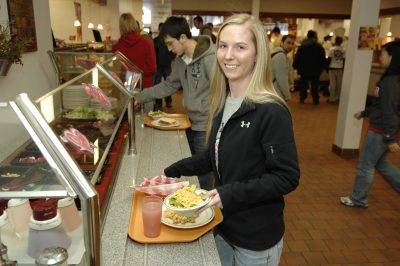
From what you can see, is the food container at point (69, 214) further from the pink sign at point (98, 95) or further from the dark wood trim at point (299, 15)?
the dark wood trim at point (299, 15)

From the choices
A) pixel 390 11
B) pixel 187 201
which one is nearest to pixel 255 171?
pixel 187 201

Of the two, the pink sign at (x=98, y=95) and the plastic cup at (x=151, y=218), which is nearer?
the plastic cup at (x=151, y=218)

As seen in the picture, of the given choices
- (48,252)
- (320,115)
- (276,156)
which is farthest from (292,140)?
(320,115)

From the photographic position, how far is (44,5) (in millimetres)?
4668

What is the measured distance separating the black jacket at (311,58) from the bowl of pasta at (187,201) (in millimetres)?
10483

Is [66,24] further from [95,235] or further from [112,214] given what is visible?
[95,235]

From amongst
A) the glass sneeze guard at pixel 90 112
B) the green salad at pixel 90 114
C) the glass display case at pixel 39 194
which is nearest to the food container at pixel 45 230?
the glass display case at pixel 39 194

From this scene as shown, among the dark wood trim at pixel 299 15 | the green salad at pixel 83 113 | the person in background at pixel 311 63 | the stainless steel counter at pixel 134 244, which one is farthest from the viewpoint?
the dark wood trim at pixel 299 15

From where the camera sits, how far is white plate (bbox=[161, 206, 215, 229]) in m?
1.67

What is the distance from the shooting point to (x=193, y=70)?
3387 mm

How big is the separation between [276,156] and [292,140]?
0.11m

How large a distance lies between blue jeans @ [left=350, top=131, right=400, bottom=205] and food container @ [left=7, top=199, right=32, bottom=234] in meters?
3.64

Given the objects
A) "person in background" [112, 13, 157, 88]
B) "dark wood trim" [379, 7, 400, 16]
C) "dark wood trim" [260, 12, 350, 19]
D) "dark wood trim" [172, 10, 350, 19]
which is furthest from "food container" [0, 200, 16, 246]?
"dark wood trim" [260, 12, 350, 19]

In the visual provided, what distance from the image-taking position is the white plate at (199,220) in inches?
65.6
